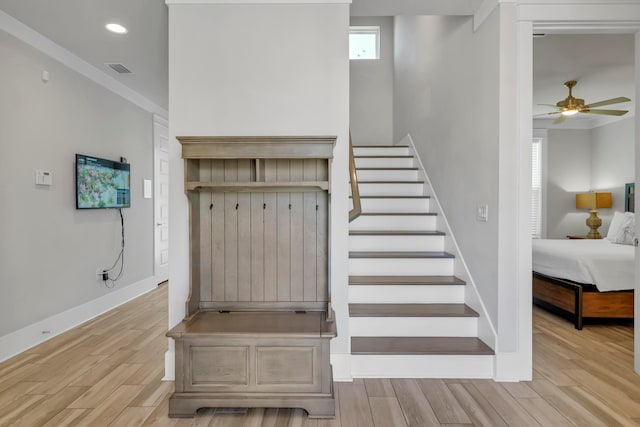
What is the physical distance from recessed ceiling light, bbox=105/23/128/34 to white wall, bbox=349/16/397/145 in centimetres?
405

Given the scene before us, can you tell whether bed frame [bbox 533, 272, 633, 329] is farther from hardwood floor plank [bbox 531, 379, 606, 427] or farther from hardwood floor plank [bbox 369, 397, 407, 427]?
hardwood floor plank [bbox 369, 397, 407, 427]

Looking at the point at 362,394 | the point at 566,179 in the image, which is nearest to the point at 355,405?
the point at 362,394

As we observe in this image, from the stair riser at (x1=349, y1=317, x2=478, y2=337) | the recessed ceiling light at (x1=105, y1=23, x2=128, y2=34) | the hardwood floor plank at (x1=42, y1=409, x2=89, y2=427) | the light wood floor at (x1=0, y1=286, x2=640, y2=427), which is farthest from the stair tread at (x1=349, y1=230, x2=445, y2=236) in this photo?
the recessed ceiling light at (x1=105, y1=23, x2=128, y2=34)

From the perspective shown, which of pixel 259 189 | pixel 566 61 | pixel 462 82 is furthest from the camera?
pixel 566 61

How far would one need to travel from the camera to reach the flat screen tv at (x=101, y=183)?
3.60m

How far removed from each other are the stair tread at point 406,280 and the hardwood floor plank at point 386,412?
0.95 m

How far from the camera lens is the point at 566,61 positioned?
412cm

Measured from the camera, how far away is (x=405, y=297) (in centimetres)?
298

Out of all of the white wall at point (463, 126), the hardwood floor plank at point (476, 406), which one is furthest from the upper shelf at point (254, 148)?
the hardwood floor plank at point (476, 406)

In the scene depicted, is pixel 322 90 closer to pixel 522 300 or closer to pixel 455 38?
pixel 455 38

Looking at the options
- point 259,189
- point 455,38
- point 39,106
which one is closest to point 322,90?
point 259,189

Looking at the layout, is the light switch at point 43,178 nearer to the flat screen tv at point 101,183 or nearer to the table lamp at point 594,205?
the flat screen tv at point 101,183

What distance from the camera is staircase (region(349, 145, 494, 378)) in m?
2.49

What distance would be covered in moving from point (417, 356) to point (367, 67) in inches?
211
